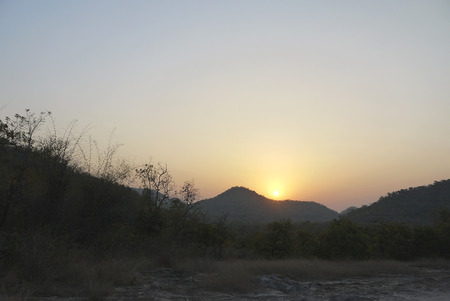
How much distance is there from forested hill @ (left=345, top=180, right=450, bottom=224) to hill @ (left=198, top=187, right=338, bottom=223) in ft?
84.5

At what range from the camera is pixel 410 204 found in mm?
53344

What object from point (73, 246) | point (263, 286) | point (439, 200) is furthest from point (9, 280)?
point (439, 200)

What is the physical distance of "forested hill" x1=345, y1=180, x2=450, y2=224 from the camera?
4794 centimetres

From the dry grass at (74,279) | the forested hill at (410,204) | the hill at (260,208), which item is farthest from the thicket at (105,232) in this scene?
the hill at (260,208)

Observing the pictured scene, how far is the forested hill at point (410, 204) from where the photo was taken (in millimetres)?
47938

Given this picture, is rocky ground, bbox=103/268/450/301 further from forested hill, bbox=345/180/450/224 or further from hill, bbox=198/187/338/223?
hill, bbox=198/187/338/223

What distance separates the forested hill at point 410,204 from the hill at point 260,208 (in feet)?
84.5

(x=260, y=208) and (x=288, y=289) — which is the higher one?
(x=260, y=208)

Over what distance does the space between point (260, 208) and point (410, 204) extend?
42.1 meters

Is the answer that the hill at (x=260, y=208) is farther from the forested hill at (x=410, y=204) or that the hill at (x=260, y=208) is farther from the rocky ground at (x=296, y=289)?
the rocky ground at (x=296, y=289)

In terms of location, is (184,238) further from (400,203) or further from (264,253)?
(400,203)

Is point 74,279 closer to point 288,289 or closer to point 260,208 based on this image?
point 288,289

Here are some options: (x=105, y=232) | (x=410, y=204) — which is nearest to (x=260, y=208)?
(x=410, y=204)

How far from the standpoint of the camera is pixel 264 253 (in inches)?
786
